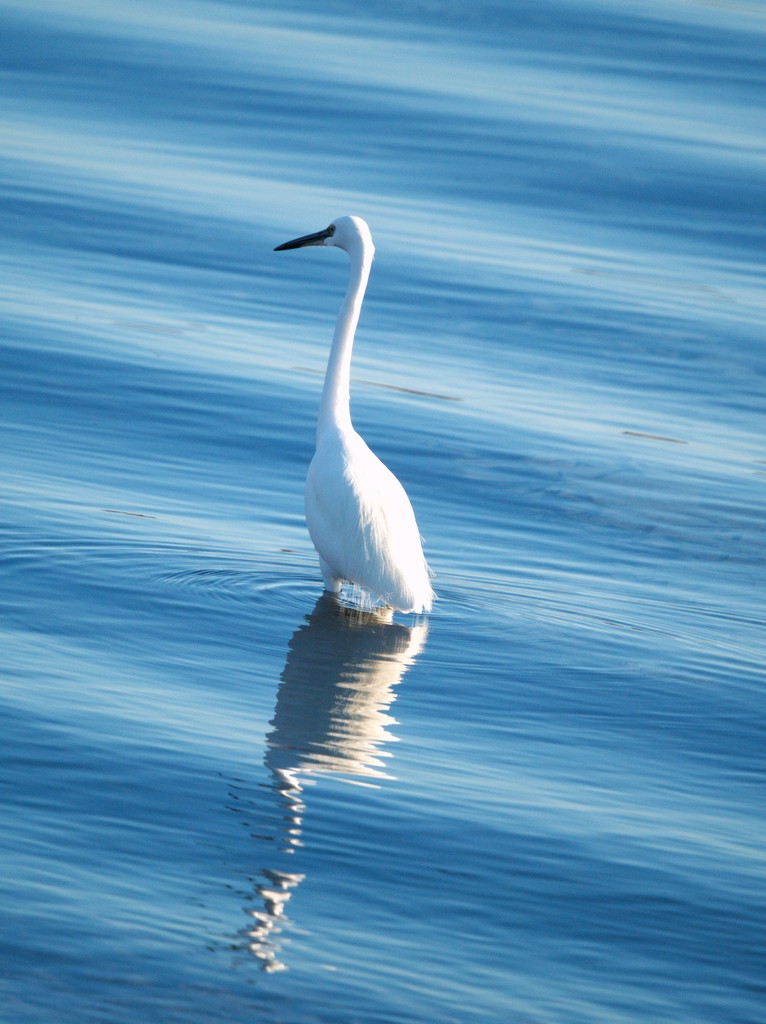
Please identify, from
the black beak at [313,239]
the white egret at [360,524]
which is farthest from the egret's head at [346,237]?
Result: the white egret at [360,524]

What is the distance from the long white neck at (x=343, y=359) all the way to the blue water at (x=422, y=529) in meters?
0.78

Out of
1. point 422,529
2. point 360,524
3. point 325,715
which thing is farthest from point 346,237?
point 325,715

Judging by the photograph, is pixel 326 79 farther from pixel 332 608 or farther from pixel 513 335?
pixel 332 608

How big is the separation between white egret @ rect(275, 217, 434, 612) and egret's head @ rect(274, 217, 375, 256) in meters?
0.97

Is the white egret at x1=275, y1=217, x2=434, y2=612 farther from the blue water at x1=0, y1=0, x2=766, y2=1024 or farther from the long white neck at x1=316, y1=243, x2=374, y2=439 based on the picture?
the blue water at x1=0, y1=0, x2=766, y2=1024

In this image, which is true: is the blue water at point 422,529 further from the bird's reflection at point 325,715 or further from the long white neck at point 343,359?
the long white neck at point 343,359

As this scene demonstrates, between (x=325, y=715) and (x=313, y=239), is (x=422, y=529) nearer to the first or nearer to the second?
(x=313, y=239)

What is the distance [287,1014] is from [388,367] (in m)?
7.97

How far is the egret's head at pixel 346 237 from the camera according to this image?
8148mm

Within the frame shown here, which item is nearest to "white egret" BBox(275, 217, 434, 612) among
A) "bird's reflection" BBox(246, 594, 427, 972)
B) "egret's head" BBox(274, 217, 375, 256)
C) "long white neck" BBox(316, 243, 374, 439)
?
"long white neck" BBox(316, 243, 374, 439)

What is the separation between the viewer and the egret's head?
8148 millimetres

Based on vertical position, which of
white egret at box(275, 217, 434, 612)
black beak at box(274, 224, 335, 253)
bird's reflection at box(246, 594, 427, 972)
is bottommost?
bird's reflection at box(246, 594, 427, 972)

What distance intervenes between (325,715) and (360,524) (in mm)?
1628

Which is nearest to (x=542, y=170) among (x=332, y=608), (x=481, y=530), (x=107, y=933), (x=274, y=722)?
(x=481, y=530)
